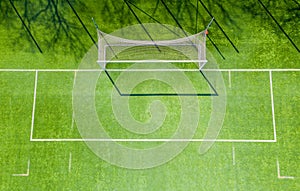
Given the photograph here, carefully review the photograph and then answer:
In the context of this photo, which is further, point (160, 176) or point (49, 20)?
A: point (49, 20)

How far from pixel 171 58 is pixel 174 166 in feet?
16.9

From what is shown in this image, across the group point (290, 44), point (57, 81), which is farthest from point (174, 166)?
point (290, 44)

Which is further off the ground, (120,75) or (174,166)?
(120,75)

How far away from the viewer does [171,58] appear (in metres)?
16.8

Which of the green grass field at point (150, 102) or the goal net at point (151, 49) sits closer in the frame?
the green grass field at point (150, 102)

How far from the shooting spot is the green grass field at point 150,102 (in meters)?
15.7

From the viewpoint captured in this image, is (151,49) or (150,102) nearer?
(150,102)

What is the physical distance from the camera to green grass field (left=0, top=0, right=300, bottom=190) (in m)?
15.7

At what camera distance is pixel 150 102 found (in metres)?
16.5

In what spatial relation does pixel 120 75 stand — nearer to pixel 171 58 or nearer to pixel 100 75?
pixel 100 75

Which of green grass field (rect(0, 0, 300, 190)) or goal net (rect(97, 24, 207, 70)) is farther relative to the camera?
goal net (rect(97, 24, 207, 70))

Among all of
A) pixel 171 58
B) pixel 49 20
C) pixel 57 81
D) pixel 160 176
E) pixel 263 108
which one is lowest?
pixel 160 176

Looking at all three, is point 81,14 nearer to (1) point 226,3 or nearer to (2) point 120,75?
(2) point 120,75

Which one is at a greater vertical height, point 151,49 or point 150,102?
point 151,49
